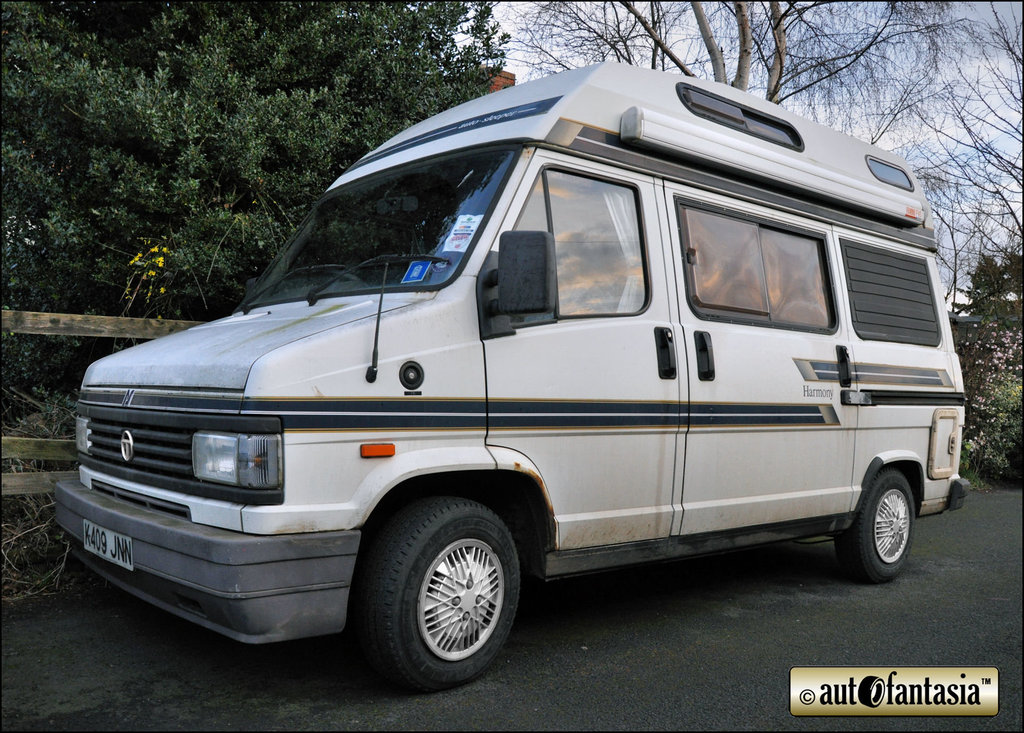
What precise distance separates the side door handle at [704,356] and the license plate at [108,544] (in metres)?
→ 2.75

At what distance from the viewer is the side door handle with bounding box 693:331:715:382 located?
173 inches

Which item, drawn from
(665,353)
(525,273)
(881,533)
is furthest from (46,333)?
(881,533)

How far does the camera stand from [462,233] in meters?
3.71

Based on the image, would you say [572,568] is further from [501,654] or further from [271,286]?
[271,286]

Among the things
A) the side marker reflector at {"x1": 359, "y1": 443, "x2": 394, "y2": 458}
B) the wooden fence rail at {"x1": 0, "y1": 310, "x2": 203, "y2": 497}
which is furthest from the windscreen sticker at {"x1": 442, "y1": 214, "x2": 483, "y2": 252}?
the wooden fence rail at {"x1": 0, "y1": 310, "x2": 203, "y2": 497}

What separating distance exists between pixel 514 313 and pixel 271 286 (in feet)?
5.48

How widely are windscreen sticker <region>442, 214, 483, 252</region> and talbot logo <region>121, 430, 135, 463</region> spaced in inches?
61.5

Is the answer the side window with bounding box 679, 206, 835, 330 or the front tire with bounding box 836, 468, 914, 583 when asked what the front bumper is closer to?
the side window with bounding box 679, 206, 835, 330

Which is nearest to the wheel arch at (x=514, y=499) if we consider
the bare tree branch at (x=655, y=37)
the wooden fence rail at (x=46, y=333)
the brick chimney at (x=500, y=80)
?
the wooden fence rail at (x=46, y=333)

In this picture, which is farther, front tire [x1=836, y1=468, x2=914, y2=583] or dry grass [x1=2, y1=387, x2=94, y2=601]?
front tire [x1=836, y1=468, x2=914, y2=583]

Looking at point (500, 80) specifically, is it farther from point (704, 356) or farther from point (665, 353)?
point (665, 353)

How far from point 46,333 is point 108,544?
1.74 meters

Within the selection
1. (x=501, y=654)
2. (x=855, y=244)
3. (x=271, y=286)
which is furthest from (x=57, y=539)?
(x=855, y=244)

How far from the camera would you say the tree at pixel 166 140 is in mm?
5887
